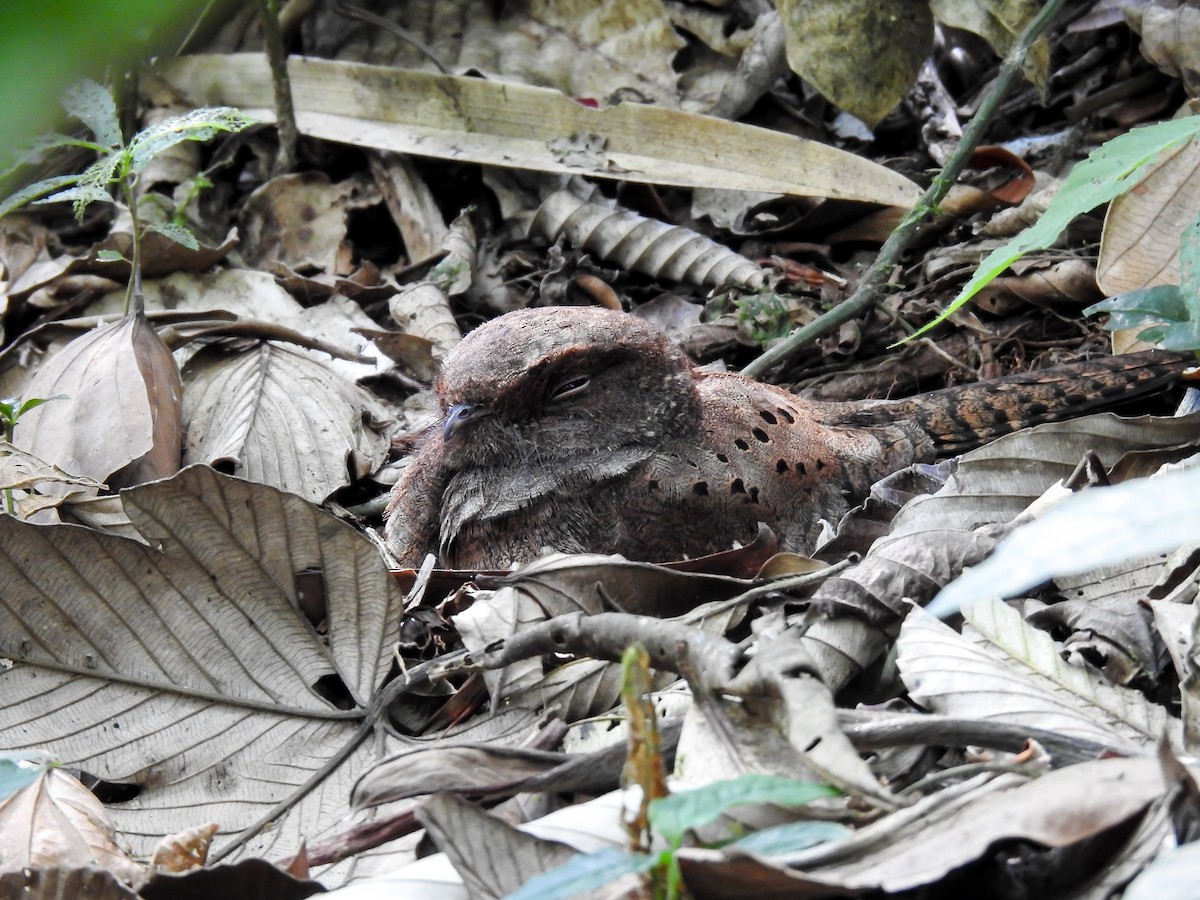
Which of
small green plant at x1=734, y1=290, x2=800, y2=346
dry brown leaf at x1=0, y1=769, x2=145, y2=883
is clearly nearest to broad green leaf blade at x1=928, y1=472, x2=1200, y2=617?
dry brown leaf at x1=0, y1=769, x2=145, y2=883

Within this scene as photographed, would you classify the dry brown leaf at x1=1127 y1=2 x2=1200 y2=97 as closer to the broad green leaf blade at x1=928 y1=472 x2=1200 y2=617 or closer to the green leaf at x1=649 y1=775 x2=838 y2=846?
the broad green leaf blade at x1=928 y1=472 x2=1200 y2=617

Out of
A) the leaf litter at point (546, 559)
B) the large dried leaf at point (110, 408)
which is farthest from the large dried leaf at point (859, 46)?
the large dried leaf at point (110, 408)

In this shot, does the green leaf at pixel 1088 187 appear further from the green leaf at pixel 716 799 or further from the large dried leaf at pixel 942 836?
the green leaf at pixel 716 799

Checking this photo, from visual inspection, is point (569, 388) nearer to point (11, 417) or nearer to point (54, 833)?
point (11, 417)

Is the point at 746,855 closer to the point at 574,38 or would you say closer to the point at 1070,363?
the point at 1070,363

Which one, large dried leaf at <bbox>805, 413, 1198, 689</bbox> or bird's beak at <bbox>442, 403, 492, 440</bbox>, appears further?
bird's beak at <bbox>442, 403, 492, 440</bbox>

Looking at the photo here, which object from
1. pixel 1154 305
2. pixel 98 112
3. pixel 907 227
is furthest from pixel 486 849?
pixel 907 227

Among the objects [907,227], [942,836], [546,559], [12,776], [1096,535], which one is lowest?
[907,227]

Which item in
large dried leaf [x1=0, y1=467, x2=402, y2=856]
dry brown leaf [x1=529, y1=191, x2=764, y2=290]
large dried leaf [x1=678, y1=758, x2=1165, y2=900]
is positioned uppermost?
large dried leaf [x1=678, y1=758, x2=1165, y2=900]
